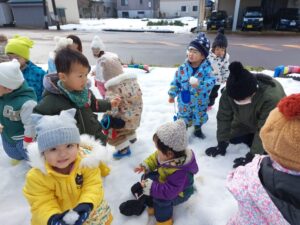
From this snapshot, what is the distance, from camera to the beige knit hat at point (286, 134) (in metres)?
1.00

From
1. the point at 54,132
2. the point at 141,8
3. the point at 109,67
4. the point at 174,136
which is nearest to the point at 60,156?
the point at 54,132

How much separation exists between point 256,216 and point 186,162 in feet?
1.94

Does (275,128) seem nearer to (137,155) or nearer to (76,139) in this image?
(76,139)

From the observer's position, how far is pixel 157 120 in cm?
352

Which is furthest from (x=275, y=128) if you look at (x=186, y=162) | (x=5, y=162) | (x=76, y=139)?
(x=5, y=162)

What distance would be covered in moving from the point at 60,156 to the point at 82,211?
0.33 metres

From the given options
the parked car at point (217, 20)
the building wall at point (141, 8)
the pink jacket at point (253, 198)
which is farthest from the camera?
the building wall at point (141, 8)

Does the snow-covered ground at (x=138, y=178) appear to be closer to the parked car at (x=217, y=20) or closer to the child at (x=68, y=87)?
the child at (x=68, y=87)

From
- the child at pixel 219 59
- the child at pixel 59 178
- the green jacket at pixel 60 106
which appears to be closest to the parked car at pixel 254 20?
the child at pixel 219 59

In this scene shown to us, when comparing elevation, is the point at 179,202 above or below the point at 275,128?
below

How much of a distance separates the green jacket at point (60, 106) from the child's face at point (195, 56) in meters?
1.26

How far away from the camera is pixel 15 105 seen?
7.14 ft

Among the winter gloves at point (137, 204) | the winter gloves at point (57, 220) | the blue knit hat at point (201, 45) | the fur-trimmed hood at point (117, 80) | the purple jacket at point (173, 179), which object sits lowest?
the winter gloves at point (137, 204)

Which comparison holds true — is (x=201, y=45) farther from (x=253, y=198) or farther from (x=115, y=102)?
(x=253, y=198)
